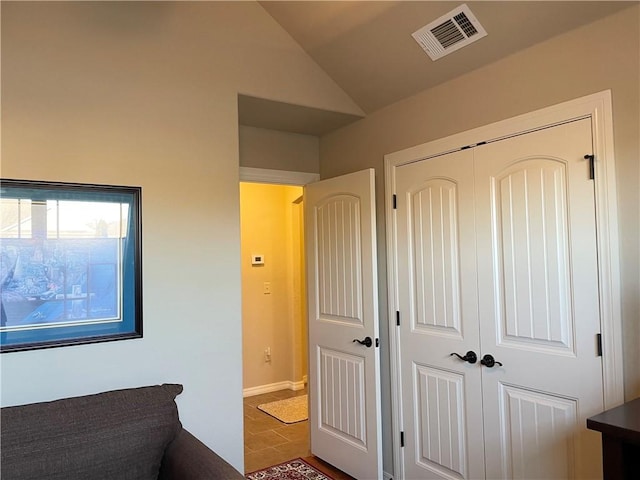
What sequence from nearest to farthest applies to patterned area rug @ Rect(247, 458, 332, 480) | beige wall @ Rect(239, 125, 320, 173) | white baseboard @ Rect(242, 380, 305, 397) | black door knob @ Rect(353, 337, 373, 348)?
black door knob @ Rect(353, 337, 373, 348) → patterned area rug @ Rect(247, 458, 332, 480) → beige wall @ Rect(239, 125, 320, 173) → white baseboard @ Rect(242, 380, 305, 397)

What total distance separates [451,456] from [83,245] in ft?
7.21

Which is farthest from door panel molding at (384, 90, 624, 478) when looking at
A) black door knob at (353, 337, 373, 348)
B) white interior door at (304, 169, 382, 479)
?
black door knob at (353, 337, 373, 348)

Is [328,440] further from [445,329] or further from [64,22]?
[64,22]

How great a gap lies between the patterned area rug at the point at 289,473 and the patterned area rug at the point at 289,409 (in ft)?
2.79

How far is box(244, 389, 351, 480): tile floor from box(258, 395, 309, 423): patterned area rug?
68 millimetres

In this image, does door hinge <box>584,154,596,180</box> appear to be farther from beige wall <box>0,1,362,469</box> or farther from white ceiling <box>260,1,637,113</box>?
beige wall <box>0,1,362,469</box>

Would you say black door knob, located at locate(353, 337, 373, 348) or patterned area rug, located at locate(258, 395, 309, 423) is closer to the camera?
black door knob, located at locate(353, 337, 373, 348)

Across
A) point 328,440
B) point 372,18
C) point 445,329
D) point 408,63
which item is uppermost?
point 372,18

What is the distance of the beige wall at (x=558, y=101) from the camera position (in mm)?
1869

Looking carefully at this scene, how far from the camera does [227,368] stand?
2.55 metres


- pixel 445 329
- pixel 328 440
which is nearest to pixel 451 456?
pixel 445 329

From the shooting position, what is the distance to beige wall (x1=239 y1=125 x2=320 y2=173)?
3.30 meters

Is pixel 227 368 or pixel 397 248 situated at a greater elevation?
pixel 397 248

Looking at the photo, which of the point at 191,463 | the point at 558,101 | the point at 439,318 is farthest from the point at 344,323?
the point at 558,101
